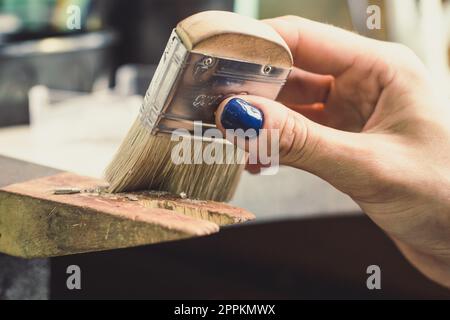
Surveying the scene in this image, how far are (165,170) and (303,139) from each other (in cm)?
17

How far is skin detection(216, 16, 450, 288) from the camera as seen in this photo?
0.83 m

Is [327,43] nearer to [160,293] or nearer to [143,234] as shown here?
[143,234]

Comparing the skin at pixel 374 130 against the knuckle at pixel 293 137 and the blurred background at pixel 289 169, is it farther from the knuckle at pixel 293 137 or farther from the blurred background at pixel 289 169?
the blurred background at pixel 289 169

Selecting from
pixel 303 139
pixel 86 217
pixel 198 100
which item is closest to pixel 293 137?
pixel 303 139

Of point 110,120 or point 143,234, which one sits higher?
point 110,120

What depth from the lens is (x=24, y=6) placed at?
1.77 meters

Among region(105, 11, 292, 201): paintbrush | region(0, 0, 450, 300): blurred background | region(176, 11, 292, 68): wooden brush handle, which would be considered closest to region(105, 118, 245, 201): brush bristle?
region(105, 11, 292, 201): paintbrush

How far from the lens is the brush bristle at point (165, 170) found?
81 cm

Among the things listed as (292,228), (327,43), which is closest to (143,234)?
(327,43)

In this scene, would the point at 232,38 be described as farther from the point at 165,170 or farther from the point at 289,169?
the point at 289,169

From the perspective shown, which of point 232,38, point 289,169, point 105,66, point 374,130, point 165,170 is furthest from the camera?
point 105,66

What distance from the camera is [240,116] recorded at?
0.75 metres

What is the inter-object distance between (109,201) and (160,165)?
91 millimetres

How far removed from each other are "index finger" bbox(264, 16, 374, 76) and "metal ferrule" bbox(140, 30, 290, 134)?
0.85 feet
